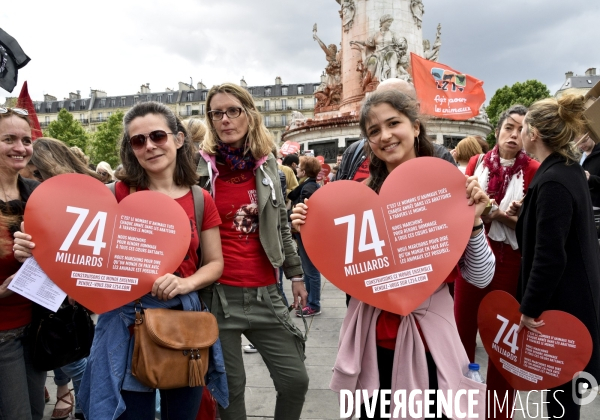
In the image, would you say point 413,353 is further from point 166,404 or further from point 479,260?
point 166,404

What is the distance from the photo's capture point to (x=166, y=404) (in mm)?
1922

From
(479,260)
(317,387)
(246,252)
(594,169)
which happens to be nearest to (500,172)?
(479,260)

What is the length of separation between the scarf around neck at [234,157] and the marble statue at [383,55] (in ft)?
56.3

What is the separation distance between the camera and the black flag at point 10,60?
3.56 meters

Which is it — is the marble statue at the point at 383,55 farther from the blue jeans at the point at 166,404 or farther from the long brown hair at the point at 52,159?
the blue jeans at the point at 166,404

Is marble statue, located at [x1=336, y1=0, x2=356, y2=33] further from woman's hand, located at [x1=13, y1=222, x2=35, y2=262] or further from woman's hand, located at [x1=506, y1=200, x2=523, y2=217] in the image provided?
woman's hand, located at [x1=13, y1=222, x2=35, y2=262]

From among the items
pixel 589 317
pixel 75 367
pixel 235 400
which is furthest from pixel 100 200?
pixel 589 317

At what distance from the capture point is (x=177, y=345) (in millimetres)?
1779

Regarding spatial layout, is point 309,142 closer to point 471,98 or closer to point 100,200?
point 471,98

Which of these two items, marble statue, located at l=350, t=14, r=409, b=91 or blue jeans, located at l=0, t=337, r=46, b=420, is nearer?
blue jeans, located at l=0, t=337, r=46, b=420

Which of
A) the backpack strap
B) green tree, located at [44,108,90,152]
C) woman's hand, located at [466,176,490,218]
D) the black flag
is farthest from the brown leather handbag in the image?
green tree, located at [44,108,90,152]

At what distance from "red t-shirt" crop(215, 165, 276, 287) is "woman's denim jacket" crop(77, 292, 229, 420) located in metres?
0.44

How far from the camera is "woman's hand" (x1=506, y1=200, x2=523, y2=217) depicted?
293cm

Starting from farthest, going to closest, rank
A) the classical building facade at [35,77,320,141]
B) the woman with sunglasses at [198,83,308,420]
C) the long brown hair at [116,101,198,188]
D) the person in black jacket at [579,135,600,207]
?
the classical building facade at [35,77,320,141] → the person in black jacket at [579,135,600,207] → the woman with sunglasses at [198,83,308,420] → the long brown hair at [116,101,198,188]
